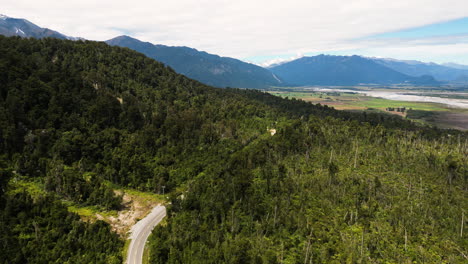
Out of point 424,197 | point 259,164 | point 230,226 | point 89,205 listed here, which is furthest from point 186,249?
point 424,197

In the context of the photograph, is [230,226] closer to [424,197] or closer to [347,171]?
[347,171]

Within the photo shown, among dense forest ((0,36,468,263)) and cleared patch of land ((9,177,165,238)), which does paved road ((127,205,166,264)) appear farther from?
dense forest ((0,36,468,263))

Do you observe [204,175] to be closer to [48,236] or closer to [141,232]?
[141,232]

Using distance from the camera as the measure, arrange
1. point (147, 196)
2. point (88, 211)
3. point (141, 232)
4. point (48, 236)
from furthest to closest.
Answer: point (147, 196) → point (88, 211) → point (141, 232) → point (48, 236)

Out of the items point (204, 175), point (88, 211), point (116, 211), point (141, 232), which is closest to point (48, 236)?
point (88, 211)

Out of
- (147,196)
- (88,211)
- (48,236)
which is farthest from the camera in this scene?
(147,196)

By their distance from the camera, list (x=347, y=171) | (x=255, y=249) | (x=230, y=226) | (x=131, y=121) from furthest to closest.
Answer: (x=131, y=121) < (x=347, y=171) < (x=230, y=226) < (x=255, y=249)
